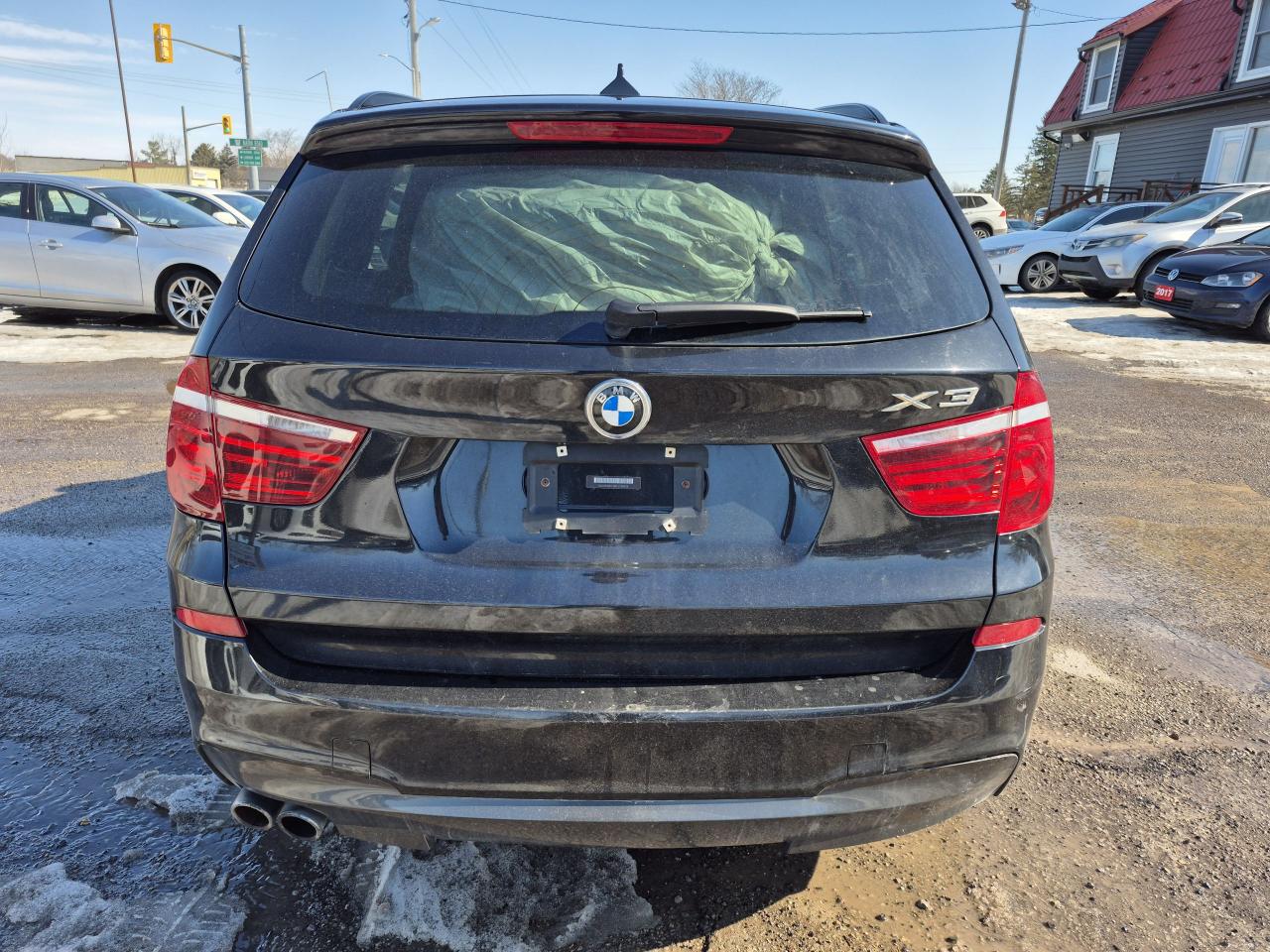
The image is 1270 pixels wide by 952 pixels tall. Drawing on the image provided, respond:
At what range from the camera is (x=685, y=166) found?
76.6 inches

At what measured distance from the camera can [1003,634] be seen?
183 centimetres

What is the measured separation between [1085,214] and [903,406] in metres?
17.4

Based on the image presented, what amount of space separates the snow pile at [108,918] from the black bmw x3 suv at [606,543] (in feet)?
1.67

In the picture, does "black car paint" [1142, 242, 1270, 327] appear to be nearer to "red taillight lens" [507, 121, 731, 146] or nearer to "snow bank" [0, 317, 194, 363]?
"red taillight lens" [507, 121, 731, 146]

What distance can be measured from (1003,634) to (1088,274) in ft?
49.1

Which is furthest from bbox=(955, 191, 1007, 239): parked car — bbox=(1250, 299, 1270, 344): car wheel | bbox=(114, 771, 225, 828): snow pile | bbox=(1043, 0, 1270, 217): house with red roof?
bbox=(114, 771, 225, 828): snow pile

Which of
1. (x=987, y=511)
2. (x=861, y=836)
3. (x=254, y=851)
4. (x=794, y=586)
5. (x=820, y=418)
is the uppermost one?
(x=820, y=418)

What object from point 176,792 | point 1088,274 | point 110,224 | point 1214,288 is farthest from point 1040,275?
point 176,792

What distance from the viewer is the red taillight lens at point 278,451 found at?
174 cm

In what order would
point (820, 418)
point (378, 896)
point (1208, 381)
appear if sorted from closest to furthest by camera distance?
point (820, 418), point (378, 896), point (1208, 381)

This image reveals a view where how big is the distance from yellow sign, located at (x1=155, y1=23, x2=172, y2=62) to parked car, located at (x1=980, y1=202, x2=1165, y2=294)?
24.9m

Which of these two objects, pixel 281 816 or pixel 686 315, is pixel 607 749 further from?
pixel 686 315

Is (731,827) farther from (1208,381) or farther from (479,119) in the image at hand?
(1208,381)

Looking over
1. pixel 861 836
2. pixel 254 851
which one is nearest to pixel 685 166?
pixel 861 836
